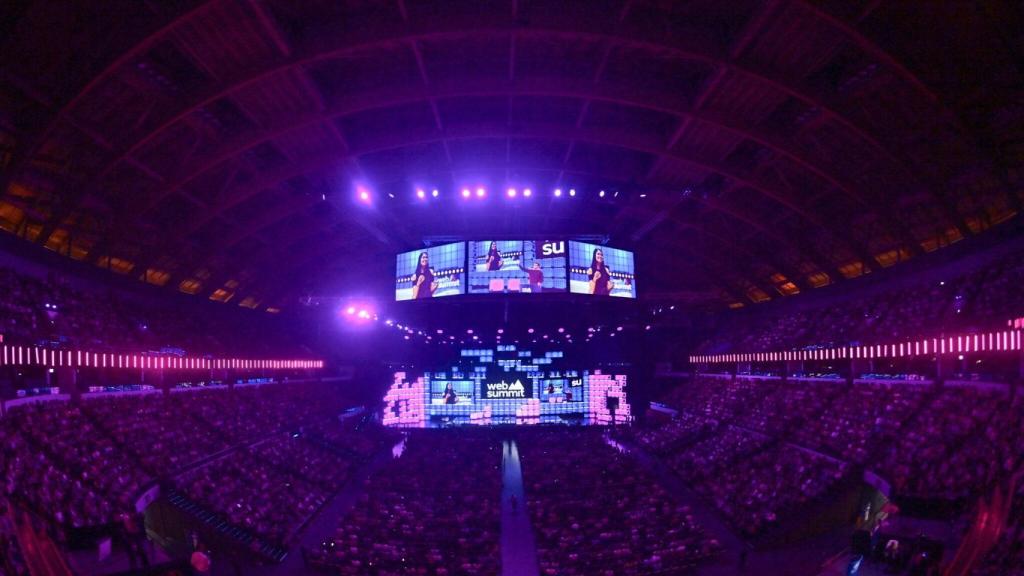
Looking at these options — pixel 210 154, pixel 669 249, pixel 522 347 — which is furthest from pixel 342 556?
pixel 522 347

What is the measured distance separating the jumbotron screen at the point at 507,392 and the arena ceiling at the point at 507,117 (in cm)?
1991

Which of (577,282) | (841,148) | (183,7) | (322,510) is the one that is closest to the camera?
(183,7)

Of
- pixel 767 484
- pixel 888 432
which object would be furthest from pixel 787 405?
pixel 888 432

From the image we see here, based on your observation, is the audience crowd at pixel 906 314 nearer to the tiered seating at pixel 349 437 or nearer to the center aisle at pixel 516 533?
the center aisle at pixel 516 533

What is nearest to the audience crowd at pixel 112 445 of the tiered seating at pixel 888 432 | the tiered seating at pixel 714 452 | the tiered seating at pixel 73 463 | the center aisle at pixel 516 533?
the tiered seating at pixel 73 463

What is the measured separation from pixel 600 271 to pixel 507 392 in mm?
21171

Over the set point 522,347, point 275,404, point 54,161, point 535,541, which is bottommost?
point 535,541

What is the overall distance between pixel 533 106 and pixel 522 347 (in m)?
29.3

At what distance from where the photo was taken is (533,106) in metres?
21.8

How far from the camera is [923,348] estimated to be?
20.2 metres

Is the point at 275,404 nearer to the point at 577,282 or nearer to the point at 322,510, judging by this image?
the point at 322,510

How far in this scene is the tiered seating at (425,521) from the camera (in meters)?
17.3

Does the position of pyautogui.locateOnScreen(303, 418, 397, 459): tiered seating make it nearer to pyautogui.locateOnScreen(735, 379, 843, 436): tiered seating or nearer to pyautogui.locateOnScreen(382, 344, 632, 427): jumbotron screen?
pyautogui.locateOnScreen(382, 344, 632, 427): jumbotron screen

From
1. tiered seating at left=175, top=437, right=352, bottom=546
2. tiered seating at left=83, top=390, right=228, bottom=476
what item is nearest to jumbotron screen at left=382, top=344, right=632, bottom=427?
tiered seating at left=175, top=437, right=352, bottom=546
